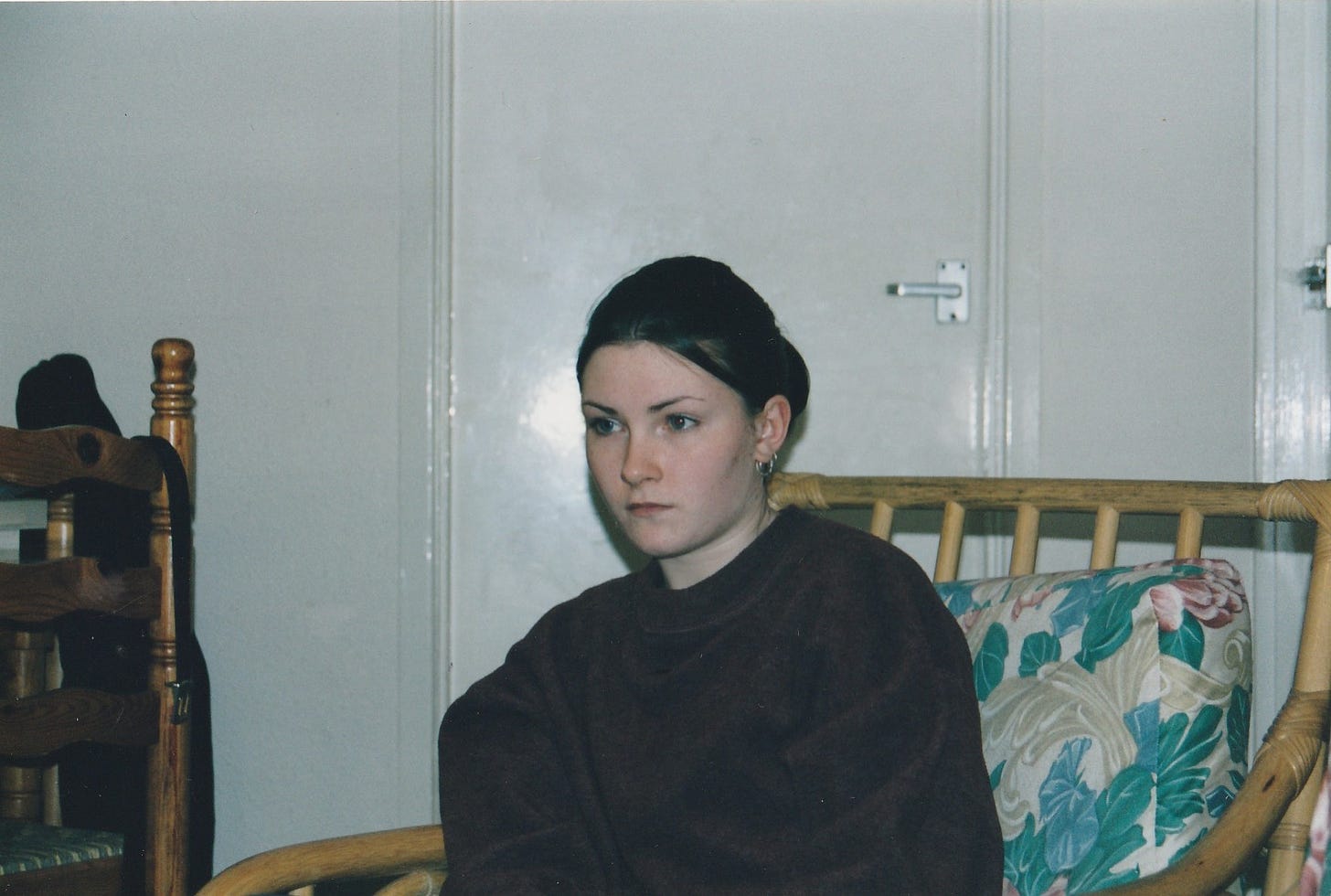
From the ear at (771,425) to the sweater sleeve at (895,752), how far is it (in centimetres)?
18

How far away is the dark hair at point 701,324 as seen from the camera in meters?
1.12

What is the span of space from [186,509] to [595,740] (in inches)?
24.8

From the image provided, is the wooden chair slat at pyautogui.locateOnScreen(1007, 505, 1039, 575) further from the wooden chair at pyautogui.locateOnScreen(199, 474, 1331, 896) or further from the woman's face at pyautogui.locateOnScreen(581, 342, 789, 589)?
the woman's face at pyautogui.locateOnScreen(581, 342, 789, 589)

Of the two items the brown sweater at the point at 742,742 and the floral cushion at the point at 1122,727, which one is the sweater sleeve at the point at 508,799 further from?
the floral cushion at the point at 1122,727

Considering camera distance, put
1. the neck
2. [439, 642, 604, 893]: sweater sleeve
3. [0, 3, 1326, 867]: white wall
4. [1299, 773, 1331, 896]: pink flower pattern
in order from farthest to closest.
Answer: [0, 3, 1326, 867]: white wall, the neck, [439, 642, 604, 893]: sweater sleeve, [1299, 773, 1331, 896]: pink flower pattern

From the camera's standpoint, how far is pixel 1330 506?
1.07 metres

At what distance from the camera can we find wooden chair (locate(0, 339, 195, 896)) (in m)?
1.32

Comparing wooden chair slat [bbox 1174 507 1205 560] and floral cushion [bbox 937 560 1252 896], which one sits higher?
wooden chair slat [bbox 1174 507 1205 560]

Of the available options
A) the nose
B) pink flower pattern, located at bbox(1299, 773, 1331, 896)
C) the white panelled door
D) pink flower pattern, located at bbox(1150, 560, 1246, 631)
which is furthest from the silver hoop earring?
the white panelled door

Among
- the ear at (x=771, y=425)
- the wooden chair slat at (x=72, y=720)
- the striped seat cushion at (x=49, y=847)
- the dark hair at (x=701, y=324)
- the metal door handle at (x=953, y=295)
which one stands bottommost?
the striped seat cushion at (x=49, y=847)

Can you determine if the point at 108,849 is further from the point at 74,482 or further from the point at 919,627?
the point at 919,627

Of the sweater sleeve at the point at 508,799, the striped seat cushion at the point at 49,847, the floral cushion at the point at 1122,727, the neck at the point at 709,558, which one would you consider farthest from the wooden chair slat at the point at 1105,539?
the striped seat cushion at the point at 49,847

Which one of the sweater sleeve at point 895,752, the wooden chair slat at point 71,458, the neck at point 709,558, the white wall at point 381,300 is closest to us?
the sweater sleeve at point 895,752

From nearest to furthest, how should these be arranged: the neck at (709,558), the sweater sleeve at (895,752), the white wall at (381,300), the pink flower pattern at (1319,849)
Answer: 1. the pink flower pattern at (1319,849)
2. the sweater sleeve at (895,752)
3. the neck at (709,558)
4. the white wall at (381,300)
